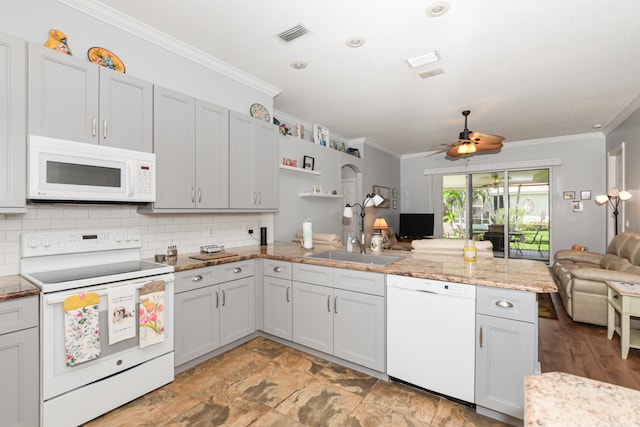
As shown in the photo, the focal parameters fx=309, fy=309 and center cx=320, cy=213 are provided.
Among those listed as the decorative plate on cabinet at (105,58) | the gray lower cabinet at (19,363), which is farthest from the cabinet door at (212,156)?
the gray lower cabinet at (19,363)

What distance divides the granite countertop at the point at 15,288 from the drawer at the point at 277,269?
1.73 m

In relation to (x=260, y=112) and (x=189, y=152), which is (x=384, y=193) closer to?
(x=260, y=112)

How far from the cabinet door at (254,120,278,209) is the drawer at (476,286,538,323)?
7.72ft

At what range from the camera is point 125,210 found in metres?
2.63

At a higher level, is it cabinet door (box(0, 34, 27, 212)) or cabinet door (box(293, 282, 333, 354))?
cabinet door (box(0, 34, 27, 212))

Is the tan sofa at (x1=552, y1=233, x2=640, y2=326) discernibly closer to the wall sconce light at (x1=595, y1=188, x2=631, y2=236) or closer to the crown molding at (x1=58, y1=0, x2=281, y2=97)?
the wall sconce light at (x1=595, y1=188, x2=631, y2=236)

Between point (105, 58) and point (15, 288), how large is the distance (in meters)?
1.74

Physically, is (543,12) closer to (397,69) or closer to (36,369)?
(397,69)

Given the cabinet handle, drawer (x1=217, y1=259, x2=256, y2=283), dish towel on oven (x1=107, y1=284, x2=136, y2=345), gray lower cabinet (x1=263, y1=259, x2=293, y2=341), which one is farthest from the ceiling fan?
dish towel on oven (x1=107, y1=284, x2=136, y2=345)

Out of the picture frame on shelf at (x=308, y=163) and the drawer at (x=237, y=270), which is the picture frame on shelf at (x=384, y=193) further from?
the drawer at (x=237, y=270)

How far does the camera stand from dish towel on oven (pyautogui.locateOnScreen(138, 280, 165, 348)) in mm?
2156

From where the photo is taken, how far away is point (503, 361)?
1927mm

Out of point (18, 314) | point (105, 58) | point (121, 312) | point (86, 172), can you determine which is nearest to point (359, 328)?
point (121, 312)

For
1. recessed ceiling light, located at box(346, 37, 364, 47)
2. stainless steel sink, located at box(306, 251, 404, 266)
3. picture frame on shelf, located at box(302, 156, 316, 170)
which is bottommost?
stainless steel sink, located at box(306, 251, 404, 266)
